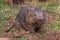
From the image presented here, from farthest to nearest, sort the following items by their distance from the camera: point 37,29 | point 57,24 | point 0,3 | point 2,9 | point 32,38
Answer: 1. point 0,3
2. point 2,9
3. point 57,24
4. point 37,29
5. point 32,38

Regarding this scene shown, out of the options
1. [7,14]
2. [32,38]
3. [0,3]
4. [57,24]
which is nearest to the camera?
[32,38]

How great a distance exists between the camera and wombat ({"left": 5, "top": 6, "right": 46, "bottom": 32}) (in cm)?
686

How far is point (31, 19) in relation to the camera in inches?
277

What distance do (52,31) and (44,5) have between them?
3009 mm

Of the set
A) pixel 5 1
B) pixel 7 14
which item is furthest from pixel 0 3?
pixel 7 14

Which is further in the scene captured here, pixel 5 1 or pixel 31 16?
pixel 5 1

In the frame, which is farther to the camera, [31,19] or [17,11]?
[17,11]

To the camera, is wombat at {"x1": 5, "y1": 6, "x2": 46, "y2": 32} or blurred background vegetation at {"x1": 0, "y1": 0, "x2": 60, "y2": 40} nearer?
wombat at {"x1": 5, "y1": 6, "x2": 46, "y2": 32}

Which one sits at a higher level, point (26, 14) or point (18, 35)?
point (26, 14)

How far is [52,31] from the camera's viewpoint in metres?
7.30

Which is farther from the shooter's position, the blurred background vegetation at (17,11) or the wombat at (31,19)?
the blurred background vegetation at (17,11)

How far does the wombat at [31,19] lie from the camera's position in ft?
22.5

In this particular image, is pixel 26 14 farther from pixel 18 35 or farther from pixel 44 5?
pixel 44 5

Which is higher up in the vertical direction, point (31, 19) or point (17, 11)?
point (31, 19)
